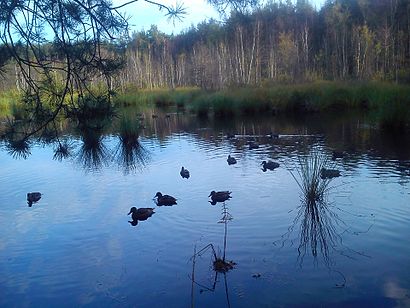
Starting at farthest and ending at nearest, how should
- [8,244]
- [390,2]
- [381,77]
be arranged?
[390,2]
[381,77]
[8,244]

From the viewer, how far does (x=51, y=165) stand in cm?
1371

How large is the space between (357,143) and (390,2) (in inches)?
1142

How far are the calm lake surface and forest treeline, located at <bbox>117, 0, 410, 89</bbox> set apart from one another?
62.9ft

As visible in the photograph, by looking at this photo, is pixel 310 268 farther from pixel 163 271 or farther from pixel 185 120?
pixel 185 120

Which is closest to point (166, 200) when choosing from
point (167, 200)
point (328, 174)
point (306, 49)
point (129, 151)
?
point (167, 200)

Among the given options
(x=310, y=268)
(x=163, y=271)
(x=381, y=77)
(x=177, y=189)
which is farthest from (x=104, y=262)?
(x=381, y=77)

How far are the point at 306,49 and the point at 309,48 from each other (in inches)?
126

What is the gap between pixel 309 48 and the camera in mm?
45062

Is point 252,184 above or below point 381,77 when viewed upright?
below

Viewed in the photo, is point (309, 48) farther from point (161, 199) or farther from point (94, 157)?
point (161, 199)

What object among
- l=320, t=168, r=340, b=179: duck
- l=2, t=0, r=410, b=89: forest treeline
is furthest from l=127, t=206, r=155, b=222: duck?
l=2, t=0, r=410, b=89: forest treeline

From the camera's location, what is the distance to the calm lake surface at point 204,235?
16.7 feet

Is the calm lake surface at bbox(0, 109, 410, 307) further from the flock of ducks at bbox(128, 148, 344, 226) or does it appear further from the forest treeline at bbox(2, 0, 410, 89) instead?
the forest treeline at bbox(2, 0, 410, 89)

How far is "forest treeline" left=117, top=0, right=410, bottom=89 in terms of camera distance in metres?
35.1
